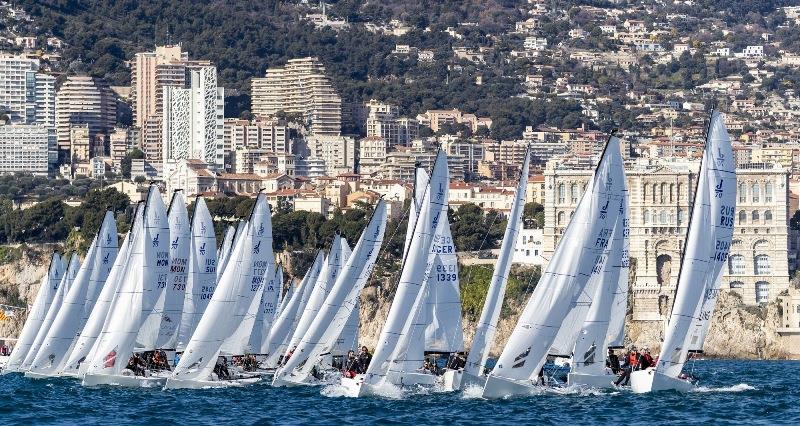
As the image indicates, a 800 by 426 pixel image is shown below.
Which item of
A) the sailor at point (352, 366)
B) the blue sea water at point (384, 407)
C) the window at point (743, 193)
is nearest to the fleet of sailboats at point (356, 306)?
the sailor at point (352, 366)

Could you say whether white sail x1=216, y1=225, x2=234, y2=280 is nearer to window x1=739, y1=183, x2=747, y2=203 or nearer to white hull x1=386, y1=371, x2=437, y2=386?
white hull x1=386, y1=371, x2=437, y2=386

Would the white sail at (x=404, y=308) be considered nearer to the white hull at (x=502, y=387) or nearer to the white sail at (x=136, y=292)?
the white hull at (x=502, y=387)

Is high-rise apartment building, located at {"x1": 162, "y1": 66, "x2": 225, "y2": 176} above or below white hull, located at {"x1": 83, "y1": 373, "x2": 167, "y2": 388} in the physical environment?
above

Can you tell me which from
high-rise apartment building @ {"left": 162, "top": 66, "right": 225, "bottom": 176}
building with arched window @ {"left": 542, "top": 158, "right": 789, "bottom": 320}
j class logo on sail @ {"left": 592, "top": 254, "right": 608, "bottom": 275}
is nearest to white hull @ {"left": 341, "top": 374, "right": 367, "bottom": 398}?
j class logo on sail @ {"left": 592, "top": 254, "right": 608, "bottom": 275}

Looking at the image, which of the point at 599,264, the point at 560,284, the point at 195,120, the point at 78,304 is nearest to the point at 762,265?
the point at 78,304

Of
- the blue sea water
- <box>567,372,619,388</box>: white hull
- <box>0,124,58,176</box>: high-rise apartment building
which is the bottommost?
the blue sea water

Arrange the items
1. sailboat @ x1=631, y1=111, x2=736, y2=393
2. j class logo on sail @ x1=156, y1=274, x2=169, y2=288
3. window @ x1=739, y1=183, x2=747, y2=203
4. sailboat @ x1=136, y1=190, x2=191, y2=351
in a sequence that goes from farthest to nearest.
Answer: window @ x1=739, y1=183, x2=747, y2=203, sailboat @ x1=136, y1=190, x2=191, y2=351, j class logo on sail @ x1=156, y1=274, x2=169, y2=288, sailboat @ x1=631, y1=111, x2=736, y2=393

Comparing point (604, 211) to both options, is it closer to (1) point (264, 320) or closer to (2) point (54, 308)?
(1) point (264, 320)
